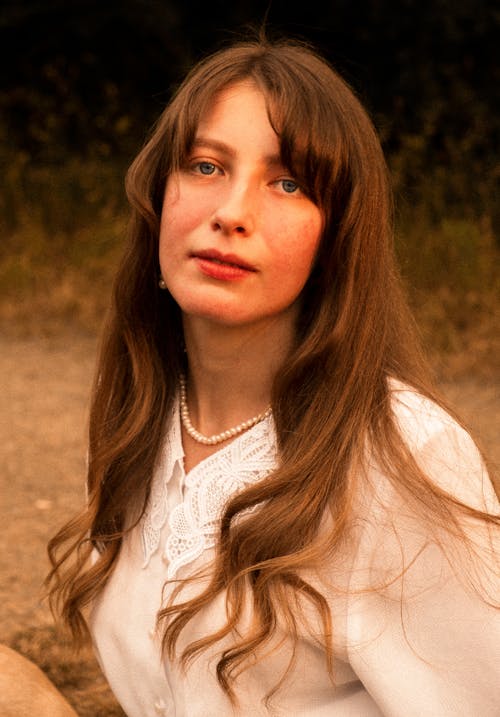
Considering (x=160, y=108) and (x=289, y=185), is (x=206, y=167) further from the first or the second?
(x=160, y=108)

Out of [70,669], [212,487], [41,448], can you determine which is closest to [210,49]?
[41,448]

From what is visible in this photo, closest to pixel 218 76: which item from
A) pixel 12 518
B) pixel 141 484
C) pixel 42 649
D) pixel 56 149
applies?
pixel 141 484

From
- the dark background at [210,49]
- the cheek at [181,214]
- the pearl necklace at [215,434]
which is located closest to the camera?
the cheek at [181,214]

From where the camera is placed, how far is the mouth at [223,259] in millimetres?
1583

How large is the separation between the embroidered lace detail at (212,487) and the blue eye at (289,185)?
0.36 metres

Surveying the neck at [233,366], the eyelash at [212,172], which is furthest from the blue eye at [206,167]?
the neck at [233,366]

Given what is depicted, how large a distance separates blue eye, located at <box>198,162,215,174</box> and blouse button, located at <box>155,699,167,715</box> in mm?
817

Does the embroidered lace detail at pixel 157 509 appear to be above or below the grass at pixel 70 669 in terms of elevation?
above

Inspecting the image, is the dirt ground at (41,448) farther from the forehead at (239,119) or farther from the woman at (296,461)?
the forehead at (239,119)

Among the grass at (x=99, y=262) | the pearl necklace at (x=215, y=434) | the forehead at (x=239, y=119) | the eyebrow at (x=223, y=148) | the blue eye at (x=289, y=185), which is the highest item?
the forehead at (x=239, y=119)

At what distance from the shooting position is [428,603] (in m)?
1.52

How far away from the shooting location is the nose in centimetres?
157

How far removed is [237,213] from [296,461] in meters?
0.37

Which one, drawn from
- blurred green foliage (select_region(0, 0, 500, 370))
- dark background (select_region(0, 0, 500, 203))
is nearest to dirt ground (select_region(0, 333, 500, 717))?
blurred green foliage (select_region(0, 0, 500, 370))
